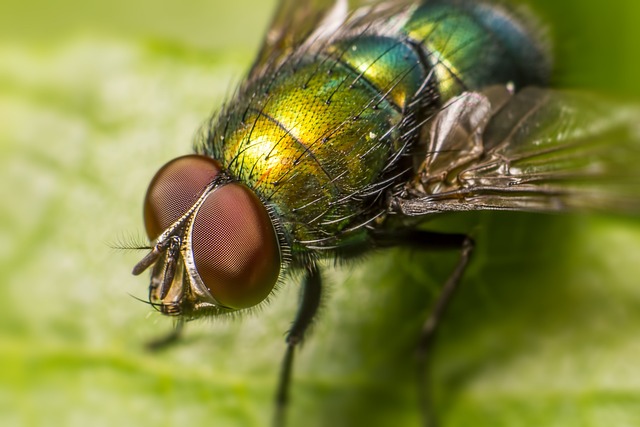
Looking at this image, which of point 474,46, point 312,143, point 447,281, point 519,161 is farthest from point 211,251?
point 474,46

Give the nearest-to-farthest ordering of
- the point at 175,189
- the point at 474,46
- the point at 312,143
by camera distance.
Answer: the point at 175,189
the point at 312,143
the point at 474,46

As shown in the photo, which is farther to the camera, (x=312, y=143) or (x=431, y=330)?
(x=431, y=330)

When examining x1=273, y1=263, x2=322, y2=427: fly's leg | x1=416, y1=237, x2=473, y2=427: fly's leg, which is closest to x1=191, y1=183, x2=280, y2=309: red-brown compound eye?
x1=273, y1=263, x2=322, y2=427: fly's leg

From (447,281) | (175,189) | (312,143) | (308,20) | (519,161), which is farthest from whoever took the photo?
(308,20)

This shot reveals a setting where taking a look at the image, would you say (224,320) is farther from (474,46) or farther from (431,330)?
(474,46)

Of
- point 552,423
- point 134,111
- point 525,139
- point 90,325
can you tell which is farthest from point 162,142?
point 552,423

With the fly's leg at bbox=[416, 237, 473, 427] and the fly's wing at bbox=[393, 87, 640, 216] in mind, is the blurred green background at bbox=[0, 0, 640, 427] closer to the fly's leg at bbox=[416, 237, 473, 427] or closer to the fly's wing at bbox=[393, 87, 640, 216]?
the fly's leg at bbox=[416, 237, 473, 427]
